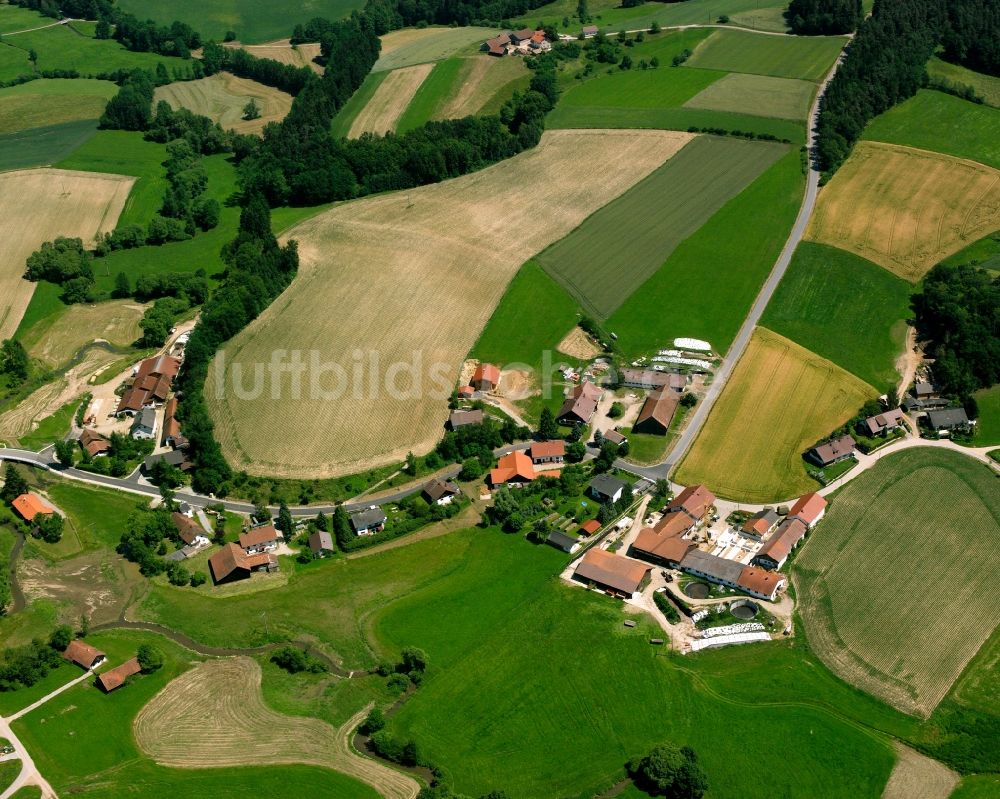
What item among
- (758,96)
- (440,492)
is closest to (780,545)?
(440,492)

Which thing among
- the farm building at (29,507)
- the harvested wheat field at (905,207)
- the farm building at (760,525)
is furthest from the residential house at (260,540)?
the harvested wheat field at (905,207)

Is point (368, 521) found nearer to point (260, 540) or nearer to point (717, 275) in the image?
point (260, 540)

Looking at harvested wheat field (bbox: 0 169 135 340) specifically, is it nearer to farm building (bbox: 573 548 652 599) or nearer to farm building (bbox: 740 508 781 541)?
farm building (bbox: 573 548 652 599)

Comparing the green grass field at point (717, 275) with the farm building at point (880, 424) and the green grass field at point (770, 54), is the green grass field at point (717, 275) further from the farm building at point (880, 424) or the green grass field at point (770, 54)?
the green grass field at point (770, 54)

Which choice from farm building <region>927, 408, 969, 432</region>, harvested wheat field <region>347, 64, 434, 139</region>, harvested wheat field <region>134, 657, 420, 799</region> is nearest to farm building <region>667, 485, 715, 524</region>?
farm building <region>927, 408, 969, 432</region>

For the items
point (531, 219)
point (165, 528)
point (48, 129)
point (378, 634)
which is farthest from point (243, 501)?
point (48, 129)

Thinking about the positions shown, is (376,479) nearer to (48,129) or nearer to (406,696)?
(406,696)
